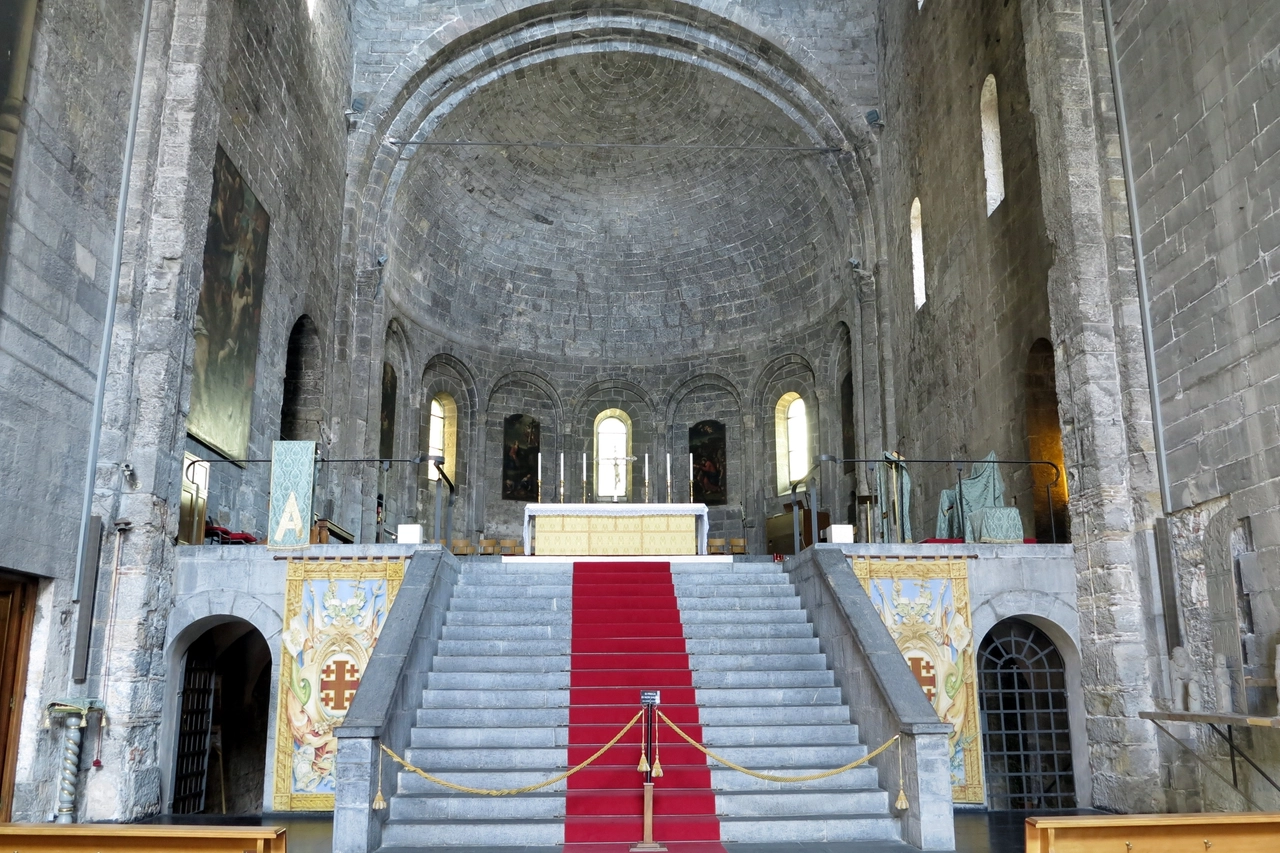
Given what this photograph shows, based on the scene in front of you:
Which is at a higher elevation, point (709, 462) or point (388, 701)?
point (709, 462)

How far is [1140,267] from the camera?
11.0 m

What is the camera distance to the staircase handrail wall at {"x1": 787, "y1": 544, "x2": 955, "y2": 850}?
26.9 ft

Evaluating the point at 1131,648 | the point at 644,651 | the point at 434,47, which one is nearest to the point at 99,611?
the point at 644,651

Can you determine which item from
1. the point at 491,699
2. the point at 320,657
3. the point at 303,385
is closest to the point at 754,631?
the point at 491,699

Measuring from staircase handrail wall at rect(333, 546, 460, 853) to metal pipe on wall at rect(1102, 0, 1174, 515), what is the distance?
23.9ft

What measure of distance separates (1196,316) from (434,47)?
1498 centimetres

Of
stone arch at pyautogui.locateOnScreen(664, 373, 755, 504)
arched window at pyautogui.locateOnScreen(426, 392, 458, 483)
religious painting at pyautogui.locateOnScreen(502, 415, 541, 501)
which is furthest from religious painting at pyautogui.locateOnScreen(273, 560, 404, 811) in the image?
stone arch at pyautogui.locateOnScreen(664, 373, 755, 504)

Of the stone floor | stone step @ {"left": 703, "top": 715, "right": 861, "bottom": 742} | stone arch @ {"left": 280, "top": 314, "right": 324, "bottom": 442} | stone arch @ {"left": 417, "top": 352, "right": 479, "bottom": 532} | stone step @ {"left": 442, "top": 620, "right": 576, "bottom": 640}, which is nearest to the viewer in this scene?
the stone floor

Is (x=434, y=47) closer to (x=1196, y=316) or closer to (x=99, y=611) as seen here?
(x=99, y=611)

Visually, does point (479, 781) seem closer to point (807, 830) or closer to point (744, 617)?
point (807, 830)

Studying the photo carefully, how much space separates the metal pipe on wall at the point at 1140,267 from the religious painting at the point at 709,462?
14.0 meters

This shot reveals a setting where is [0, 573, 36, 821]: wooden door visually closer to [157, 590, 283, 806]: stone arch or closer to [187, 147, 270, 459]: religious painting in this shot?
[157, 590, 283, 806]: stone arch

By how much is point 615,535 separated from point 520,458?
32.7 ft

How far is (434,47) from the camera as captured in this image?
2030cm
